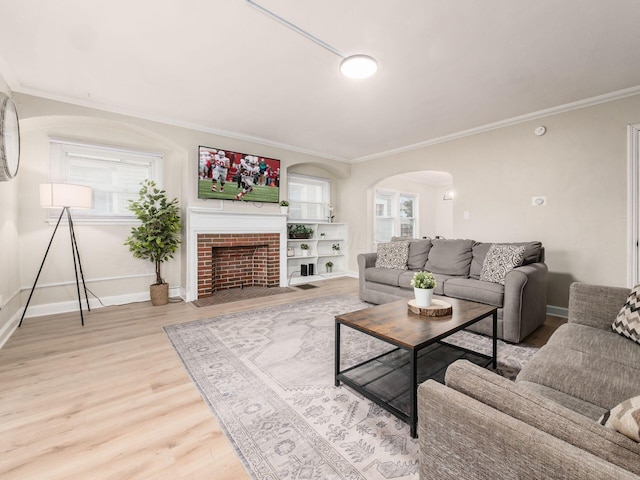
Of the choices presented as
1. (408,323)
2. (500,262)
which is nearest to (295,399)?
(408,323)

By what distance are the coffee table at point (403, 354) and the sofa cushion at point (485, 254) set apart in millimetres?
1241

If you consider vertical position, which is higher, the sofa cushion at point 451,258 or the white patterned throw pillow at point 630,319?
the sofa cushion at point 451,258

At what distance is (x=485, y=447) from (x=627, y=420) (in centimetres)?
29

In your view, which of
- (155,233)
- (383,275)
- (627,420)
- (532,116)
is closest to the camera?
(627,420)

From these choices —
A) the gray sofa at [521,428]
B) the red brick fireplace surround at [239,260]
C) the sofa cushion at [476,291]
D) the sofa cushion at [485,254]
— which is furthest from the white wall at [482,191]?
the gray sofa at [521,428]

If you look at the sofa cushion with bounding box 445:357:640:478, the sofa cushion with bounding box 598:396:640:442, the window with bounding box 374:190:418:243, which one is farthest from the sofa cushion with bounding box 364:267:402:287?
the window with bounding box 374:190:418:243

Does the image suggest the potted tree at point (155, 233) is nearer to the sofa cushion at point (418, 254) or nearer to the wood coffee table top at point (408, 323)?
the wood coffee table top at point (408, 323)

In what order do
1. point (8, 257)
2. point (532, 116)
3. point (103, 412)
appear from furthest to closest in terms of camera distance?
1. point (532, 116)
2. point (8, 257)
3. point (103, 412)

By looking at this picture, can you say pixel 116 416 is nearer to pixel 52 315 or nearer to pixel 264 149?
pixel 52 315

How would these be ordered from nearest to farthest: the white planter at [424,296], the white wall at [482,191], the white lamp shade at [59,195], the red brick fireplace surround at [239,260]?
the white planter at [424,296] → the white lamp shade at [59,195] → the white wall at [482,191] → the red brick fireplace surround at [239,260]

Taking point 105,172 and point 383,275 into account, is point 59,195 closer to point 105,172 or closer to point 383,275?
point 105,172

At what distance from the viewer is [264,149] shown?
4.92 meters

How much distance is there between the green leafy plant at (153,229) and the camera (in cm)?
382

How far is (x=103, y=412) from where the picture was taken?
5.58 ft
